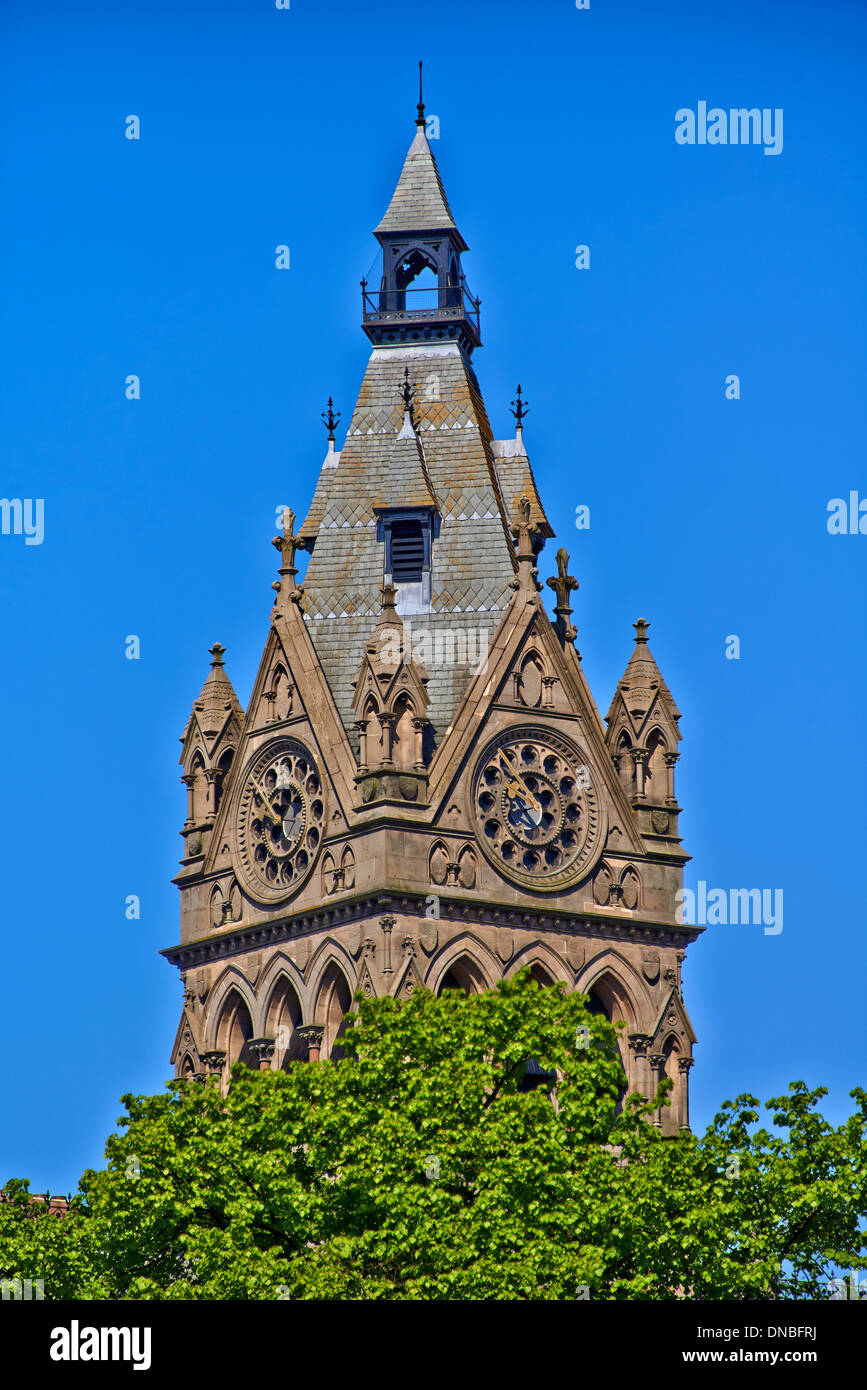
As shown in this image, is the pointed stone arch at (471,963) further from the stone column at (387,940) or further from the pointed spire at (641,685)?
the pointed spire at (641,685)

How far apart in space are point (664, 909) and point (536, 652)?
8470 mm

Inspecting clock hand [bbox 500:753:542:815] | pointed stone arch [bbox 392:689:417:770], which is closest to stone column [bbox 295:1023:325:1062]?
pointed stone arch [bbox 392:689:417:770]

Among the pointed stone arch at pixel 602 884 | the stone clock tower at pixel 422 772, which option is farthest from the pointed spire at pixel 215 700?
the pointed stone arch at pixel 602 884

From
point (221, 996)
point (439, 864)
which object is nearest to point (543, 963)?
point (439, 864)

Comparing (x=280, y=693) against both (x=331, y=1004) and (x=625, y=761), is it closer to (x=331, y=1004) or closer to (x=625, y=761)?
(x=331, y=1004)

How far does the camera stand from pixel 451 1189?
7581 cm

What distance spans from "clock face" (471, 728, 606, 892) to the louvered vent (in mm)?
6536

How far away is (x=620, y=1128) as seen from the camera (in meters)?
79.5

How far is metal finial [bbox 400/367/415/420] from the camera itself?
10656 centimetres

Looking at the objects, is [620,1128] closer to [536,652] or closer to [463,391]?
[536,652]

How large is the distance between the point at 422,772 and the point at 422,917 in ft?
14.0

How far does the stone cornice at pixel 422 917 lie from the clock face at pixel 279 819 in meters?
1.24
